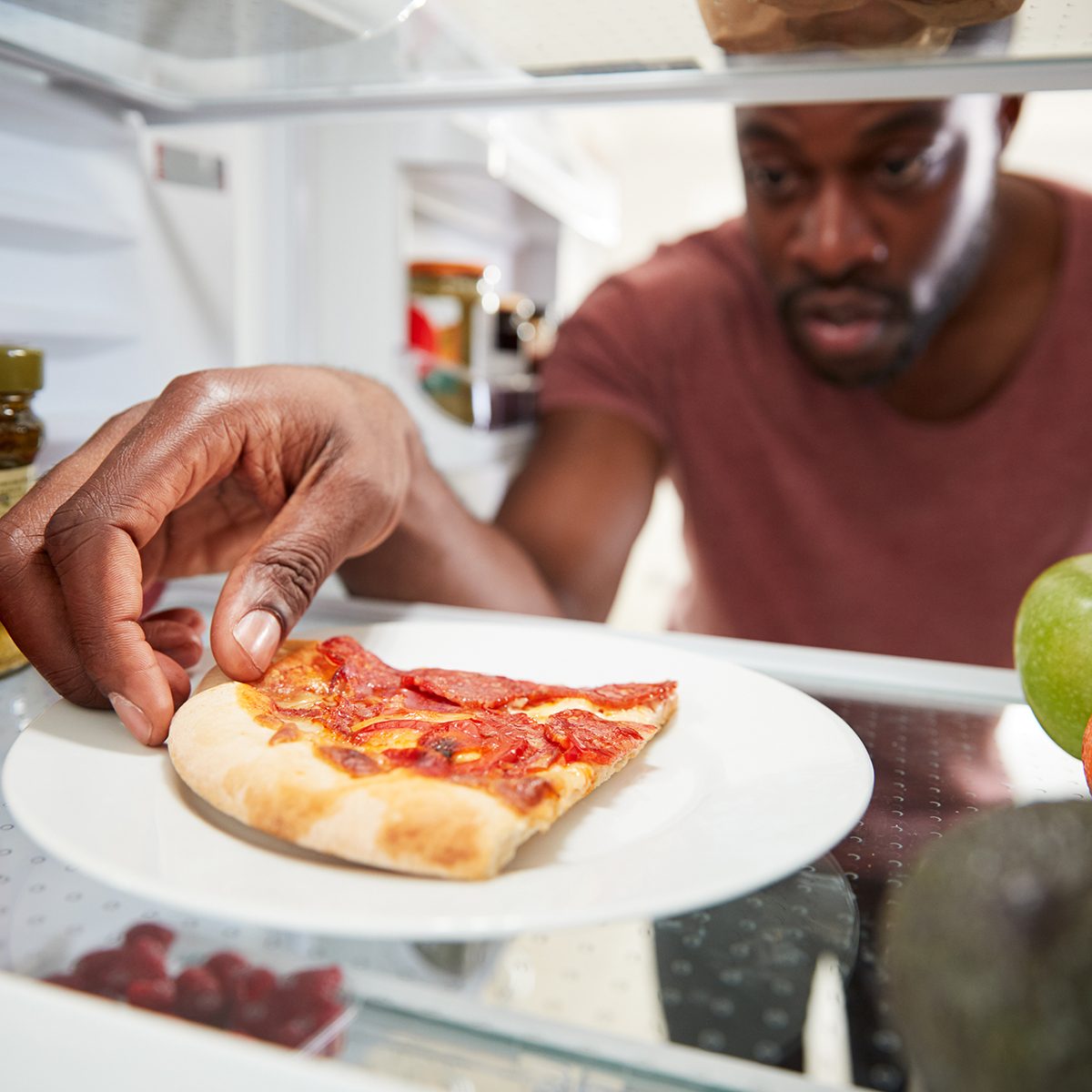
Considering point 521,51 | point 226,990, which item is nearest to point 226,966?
point 226,990

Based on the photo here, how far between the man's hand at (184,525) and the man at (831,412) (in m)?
0.20

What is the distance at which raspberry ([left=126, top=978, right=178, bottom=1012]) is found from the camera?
32 cm

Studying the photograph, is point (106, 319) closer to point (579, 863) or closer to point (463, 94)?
point (463, 94)

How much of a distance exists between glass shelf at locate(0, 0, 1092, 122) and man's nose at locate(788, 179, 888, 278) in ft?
1.93

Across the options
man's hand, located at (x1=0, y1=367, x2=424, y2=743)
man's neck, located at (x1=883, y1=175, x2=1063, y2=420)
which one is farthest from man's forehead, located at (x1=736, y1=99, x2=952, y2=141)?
man's hand, located at (x1=0, y1=367, x2=424, y2=743)

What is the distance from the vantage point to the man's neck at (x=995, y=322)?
60.5 inches

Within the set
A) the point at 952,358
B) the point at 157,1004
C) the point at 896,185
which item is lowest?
the point at 952,358

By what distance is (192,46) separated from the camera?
81 centimetres

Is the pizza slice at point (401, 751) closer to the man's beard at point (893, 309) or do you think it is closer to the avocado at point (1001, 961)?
the avocado at point (1001, 961)

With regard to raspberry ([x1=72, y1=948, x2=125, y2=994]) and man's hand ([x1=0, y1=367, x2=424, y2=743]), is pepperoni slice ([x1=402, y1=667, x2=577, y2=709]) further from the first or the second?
raspberry ([x1=72, y1=948, x2=125, y2=994])

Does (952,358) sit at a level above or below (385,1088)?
below

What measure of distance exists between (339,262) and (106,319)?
80cm

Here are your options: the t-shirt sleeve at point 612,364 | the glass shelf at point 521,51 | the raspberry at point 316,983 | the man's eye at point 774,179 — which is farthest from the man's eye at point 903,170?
the raspberry at point 316,983

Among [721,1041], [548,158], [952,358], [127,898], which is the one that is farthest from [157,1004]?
[548,158]
